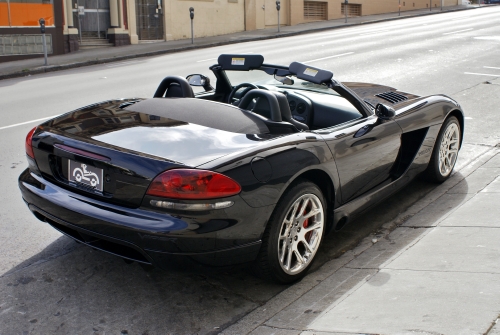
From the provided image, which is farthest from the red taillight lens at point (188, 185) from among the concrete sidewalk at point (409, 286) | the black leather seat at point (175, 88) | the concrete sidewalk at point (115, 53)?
the concrete sidewalk at point (115, 53)

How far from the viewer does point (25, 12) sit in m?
19.9

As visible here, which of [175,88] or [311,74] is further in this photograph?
[175,88]

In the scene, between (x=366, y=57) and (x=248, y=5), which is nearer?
(x=366, y=57)

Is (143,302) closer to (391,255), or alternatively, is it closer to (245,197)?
(245,197)

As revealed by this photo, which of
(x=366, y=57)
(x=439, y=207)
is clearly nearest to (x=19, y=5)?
(x=366, y=57)

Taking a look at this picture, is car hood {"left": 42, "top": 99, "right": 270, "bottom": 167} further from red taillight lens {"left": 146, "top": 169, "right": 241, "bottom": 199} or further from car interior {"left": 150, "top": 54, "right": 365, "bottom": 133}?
car interior {"left": 150, "top": 54, "right": 365, "bottom": 133}

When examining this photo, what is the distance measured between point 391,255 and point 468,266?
2.13ft

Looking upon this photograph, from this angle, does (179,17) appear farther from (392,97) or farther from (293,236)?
(293,236)

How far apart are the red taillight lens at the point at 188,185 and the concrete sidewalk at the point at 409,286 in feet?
2.60

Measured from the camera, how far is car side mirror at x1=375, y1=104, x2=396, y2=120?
187 inches

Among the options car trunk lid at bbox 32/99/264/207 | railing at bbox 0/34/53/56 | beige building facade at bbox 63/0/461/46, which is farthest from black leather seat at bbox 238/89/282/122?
beige building facade at bbox 63/0/461/46

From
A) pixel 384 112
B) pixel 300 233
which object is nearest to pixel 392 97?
pixel 384 112

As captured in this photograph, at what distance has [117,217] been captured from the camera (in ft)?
11.4

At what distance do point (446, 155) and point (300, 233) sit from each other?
8.18ft
